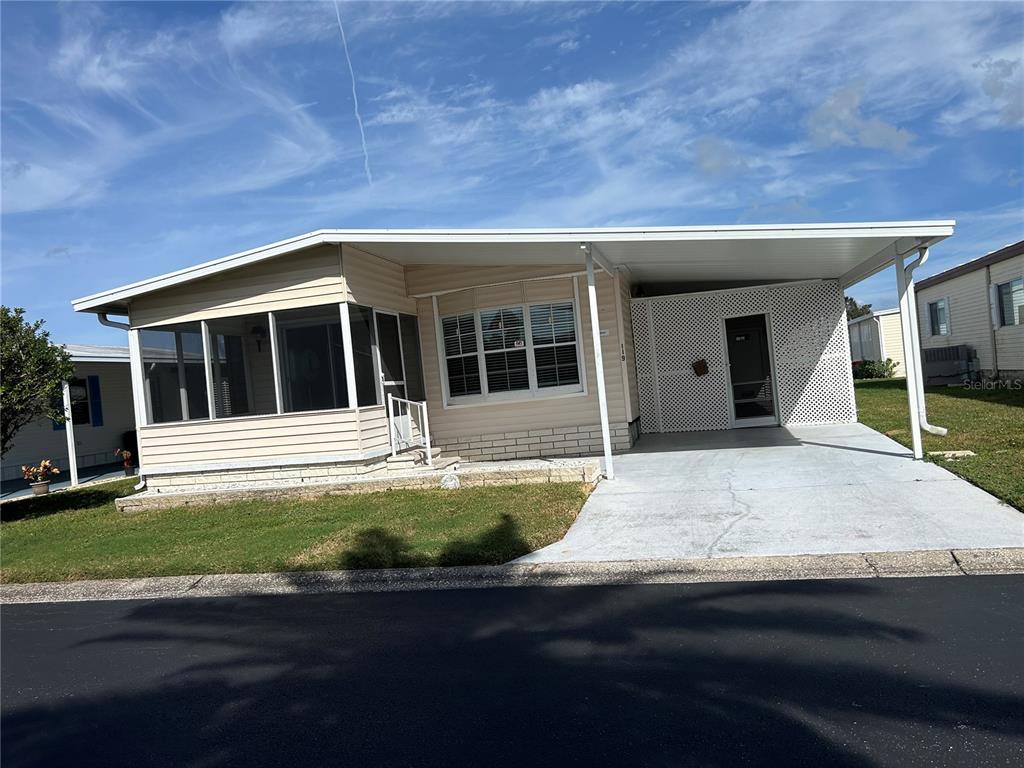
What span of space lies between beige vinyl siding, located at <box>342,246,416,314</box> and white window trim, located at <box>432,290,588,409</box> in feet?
2.12

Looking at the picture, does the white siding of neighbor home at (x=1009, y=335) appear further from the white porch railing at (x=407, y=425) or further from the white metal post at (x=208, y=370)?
the white metal post at (x=208, y=370)

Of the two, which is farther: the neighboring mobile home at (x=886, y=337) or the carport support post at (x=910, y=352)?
the neighboring mobile home at (x=886, y=337)

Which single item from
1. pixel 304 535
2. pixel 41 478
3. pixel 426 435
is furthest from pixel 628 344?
pixel 41 478

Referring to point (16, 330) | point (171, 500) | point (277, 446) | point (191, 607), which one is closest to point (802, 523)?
point (191, 607)

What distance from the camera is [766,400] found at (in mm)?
15422

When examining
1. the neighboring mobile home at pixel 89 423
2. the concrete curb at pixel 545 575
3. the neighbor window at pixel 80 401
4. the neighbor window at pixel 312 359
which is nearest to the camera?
the concrete curb at pixel 545 575

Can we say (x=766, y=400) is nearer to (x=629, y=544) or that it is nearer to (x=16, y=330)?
(x=629, y=544)

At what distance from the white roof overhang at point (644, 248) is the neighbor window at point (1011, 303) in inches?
328

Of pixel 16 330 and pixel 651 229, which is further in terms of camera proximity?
pixel 16 330

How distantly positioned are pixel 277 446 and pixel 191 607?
5018mm

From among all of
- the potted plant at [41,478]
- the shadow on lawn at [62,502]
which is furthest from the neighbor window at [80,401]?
the shadow on lawn at [62,502]

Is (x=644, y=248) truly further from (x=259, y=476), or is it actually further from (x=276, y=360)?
(x=259, y=476)

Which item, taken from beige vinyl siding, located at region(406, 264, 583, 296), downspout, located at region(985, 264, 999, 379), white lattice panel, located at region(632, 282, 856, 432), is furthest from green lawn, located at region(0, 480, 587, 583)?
downspout, located at region(985, 264, 999, 379)

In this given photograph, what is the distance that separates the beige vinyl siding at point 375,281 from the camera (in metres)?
11.2
